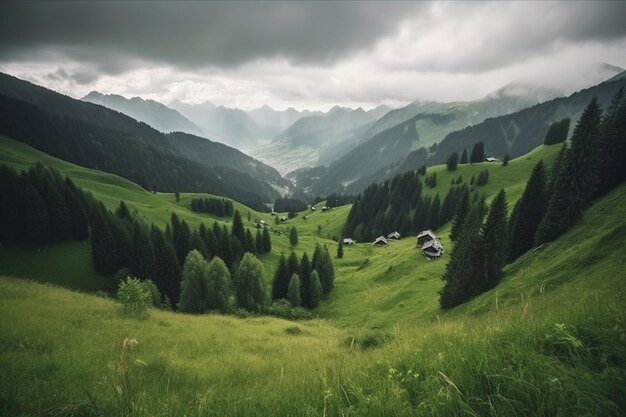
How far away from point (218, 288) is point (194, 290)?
12.6 ft

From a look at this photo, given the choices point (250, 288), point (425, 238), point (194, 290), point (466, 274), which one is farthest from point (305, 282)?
point (466, 274)

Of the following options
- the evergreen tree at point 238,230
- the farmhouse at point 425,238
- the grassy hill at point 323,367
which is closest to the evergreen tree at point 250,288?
the evergreen tree at point 238,230

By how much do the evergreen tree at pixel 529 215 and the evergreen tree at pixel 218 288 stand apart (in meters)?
48.4

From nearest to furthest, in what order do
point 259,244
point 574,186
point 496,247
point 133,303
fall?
point 133,303 < point 574,186 < point 496,247 < point 259,244

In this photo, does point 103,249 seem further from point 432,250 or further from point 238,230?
point 432,250

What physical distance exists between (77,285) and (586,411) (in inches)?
3304

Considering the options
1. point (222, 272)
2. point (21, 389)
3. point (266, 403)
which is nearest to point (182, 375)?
point (21, 389)

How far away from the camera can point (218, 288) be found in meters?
53.3

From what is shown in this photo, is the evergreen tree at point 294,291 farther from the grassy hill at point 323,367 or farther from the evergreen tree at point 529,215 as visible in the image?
the grassy hill at point 323,367

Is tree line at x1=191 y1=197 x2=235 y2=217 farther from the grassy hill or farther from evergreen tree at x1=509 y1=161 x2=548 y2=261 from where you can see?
the grassy hill

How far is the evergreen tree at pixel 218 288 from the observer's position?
5262cm

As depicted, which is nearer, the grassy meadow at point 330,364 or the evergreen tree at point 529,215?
the grassy meadow at point 330,364

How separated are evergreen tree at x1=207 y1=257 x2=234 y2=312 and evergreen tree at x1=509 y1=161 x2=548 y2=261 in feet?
159

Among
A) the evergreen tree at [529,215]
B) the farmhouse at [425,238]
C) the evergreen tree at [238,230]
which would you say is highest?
the evergreen tree at [529,215]
